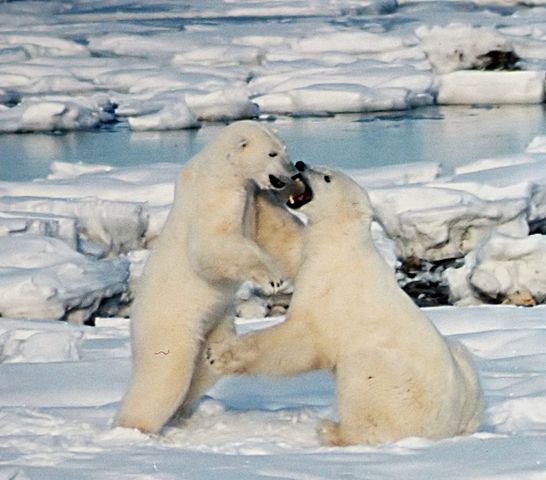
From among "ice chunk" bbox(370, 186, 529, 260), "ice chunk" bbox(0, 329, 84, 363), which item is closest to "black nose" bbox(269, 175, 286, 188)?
"ice chunk" bbox(0, 329, 84, 363)

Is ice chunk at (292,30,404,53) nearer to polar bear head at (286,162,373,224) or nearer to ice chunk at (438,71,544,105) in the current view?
ice chunk at (438,71,544,105)

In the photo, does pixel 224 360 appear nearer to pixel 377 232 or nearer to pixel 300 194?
pixel 300 194

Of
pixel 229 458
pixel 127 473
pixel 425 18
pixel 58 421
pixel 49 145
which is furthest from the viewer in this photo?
pixel 425 18

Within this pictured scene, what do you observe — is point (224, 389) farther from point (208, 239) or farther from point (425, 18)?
point (425, 18)

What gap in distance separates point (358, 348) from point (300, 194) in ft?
1.85

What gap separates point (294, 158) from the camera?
1469 centimetres

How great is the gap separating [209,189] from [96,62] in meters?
20.1

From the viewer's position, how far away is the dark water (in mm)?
14586

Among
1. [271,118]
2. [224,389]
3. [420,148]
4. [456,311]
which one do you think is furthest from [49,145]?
[224,389]

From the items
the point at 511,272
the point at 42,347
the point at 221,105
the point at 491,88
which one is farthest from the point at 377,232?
the point at 491,88

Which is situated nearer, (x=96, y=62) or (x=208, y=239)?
(x=208, y=239)

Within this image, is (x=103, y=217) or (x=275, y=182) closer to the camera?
(x=275, y=182)

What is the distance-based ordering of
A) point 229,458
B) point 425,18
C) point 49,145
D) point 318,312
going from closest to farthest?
point 229,458 < point 318,312 < point 49,145 < point 425,18

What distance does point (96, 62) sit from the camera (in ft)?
77.9
